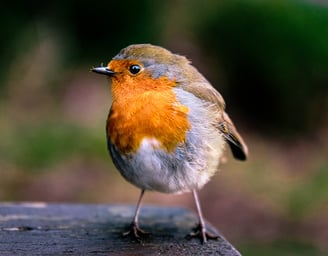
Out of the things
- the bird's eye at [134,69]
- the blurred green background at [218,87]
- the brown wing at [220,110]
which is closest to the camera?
the bird's eye at [134,69]

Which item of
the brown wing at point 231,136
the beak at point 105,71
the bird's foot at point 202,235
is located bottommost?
the bird's foot at point 202,235

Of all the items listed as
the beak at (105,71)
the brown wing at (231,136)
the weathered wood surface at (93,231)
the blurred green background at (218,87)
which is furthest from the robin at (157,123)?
the blurred green background at (218,87)

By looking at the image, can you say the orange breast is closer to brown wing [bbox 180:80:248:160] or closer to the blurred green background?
brown wing [bbox 180:80:248:160]

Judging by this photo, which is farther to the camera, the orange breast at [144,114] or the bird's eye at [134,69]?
the bird's eye at [134,69]

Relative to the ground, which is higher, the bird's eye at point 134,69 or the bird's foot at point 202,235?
the bird's eye at point 134,69

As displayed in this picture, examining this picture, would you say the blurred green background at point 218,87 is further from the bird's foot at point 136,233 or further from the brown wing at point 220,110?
the bird's foot at point 136,233

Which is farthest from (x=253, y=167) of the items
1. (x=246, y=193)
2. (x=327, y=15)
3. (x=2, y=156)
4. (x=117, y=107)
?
(x=117, y=107)

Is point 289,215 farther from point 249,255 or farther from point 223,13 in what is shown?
point 223,13
